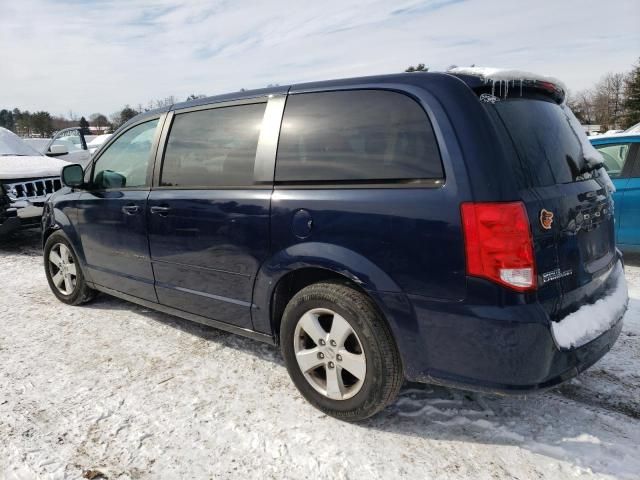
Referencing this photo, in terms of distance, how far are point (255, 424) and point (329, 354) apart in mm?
540

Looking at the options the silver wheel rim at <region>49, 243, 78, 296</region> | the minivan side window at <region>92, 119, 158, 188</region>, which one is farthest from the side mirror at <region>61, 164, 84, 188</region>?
the silver wheel rim at <region>49, 243, 78, 296</region>

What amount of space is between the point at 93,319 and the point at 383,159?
3.04 m

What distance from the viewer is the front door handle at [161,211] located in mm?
3252

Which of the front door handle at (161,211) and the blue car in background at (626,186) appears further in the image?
the blue car in background at (626,186)

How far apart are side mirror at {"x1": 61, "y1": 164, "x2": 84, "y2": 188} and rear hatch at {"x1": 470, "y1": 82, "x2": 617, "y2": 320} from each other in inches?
130

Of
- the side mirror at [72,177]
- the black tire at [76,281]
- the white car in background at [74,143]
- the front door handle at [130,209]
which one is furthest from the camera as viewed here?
the white car in background at [74,143]

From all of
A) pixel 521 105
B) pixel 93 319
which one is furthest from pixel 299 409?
pixel 93 319

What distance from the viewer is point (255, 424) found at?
2.55m

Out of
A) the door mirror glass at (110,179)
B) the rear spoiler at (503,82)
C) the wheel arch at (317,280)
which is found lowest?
the wheel arch at (317,280)

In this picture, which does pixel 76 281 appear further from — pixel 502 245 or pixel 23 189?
pixel 502 245

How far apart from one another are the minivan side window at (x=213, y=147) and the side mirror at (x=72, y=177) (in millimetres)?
1098

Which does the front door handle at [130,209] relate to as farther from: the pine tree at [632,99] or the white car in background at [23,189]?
the pine tree at [632,99]

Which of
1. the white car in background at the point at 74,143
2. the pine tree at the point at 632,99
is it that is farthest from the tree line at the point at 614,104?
the white car in background at the point at 74,143

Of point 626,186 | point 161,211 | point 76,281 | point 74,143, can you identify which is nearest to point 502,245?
point 161,211
